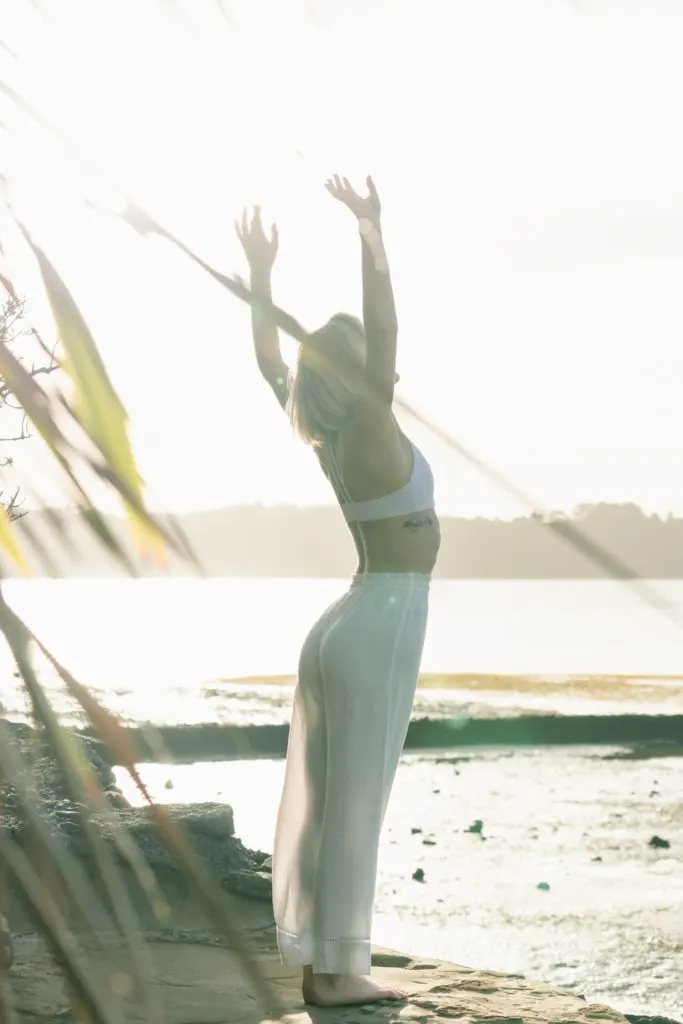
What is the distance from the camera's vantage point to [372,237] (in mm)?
2316

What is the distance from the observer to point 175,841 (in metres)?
0.51

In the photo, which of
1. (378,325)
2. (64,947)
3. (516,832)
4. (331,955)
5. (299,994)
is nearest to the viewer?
(64,947)

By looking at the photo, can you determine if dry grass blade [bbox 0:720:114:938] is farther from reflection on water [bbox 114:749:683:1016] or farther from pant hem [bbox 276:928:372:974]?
reflection on water [bbox 114:749:683:1016]

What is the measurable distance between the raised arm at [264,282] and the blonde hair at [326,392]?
0.55ft

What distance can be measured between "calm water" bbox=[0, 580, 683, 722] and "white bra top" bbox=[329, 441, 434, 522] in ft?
1.66

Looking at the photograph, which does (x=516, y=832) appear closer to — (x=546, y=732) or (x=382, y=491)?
(x=382, y=491)

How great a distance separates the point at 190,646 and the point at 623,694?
3612cm

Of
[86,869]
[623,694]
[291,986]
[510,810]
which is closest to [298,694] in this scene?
[291,986]

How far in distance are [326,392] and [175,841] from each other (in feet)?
8.88

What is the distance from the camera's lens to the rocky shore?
3.21 m

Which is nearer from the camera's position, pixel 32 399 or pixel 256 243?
pixel 32 399

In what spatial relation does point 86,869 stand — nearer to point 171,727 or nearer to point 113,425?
point 113,425

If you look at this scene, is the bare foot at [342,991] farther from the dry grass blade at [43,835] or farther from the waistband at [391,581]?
the dry grass blade at [43,835]

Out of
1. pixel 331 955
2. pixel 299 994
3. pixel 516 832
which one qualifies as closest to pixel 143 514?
pixel 331 955
